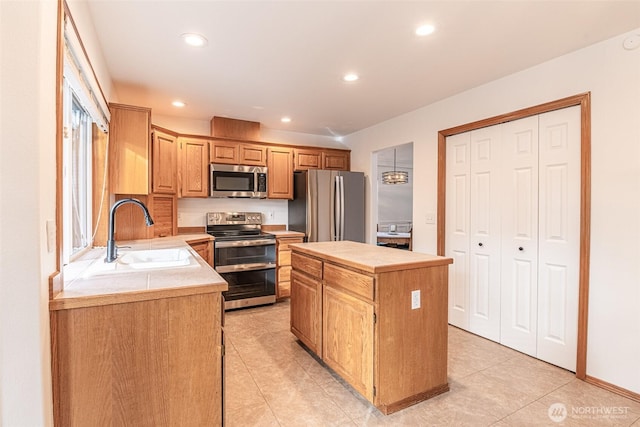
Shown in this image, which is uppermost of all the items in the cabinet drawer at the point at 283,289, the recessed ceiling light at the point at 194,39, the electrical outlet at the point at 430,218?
the recessed ceiling light at the point at 194,39

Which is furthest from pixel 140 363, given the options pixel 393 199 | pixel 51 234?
pixel 393 199

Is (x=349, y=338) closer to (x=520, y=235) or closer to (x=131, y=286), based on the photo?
(x=131, y=286)

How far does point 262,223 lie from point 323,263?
2486 mm

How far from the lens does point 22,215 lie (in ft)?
3.31

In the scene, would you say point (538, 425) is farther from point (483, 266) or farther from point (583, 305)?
point (483, 266)

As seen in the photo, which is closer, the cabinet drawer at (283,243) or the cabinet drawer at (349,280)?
the cabinet drawer at (349,280)

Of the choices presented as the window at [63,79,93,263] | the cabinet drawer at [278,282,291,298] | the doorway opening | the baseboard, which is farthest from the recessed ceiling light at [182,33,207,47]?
the doorway opening

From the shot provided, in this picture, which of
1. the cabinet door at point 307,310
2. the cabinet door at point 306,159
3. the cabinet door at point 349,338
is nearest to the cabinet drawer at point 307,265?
the cabinet door at point 307,310

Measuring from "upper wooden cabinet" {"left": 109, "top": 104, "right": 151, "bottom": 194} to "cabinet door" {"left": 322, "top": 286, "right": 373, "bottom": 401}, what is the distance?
1964 millimetres

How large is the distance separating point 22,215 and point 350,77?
2527mm

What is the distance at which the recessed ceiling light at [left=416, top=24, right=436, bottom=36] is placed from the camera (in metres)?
2.04

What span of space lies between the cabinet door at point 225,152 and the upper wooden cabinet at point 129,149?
114 centimetres

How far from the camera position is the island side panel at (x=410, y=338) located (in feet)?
6.07

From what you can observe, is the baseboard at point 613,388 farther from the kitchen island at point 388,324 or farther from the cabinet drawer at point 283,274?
the cabinet drawer at point 283,274
